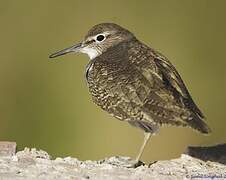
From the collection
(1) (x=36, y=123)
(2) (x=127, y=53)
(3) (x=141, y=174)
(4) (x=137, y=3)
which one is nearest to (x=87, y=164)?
(3) (x=141, y=174)

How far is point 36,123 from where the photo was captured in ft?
43.4

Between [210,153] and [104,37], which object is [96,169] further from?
[104,37]

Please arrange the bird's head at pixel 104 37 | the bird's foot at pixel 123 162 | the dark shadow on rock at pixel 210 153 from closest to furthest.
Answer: the bird's foot at pixel 123 162 → the dark shadow on rock at pixel 210 153 → the bird's head at pixel 104 37

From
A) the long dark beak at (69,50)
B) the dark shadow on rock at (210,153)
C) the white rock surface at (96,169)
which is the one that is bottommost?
the white rock surface at (96,169)

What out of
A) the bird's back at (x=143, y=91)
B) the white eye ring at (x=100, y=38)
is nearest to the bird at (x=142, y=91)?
the bird's back at (x=143, y=91)

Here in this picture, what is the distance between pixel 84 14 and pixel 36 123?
1472 millimetres

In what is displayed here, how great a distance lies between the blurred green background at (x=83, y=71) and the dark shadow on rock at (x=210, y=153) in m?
1.77

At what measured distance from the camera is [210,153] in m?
11.4

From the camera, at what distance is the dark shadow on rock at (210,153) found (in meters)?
11.2

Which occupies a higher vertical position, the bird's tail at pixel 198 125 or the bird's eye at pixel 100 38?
the bird's eye at pixel 100 38

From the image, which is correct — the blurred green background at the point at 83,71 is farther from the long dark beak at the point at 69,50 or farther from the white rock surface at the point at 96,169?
the white rock surface at the point at 96,169

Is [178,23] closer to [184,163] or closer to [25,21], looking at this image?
[25,21]

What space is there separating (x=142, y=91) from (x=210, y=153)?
1178 millimetres

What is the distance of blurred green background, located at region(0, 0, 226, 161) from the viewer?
43.5ft
